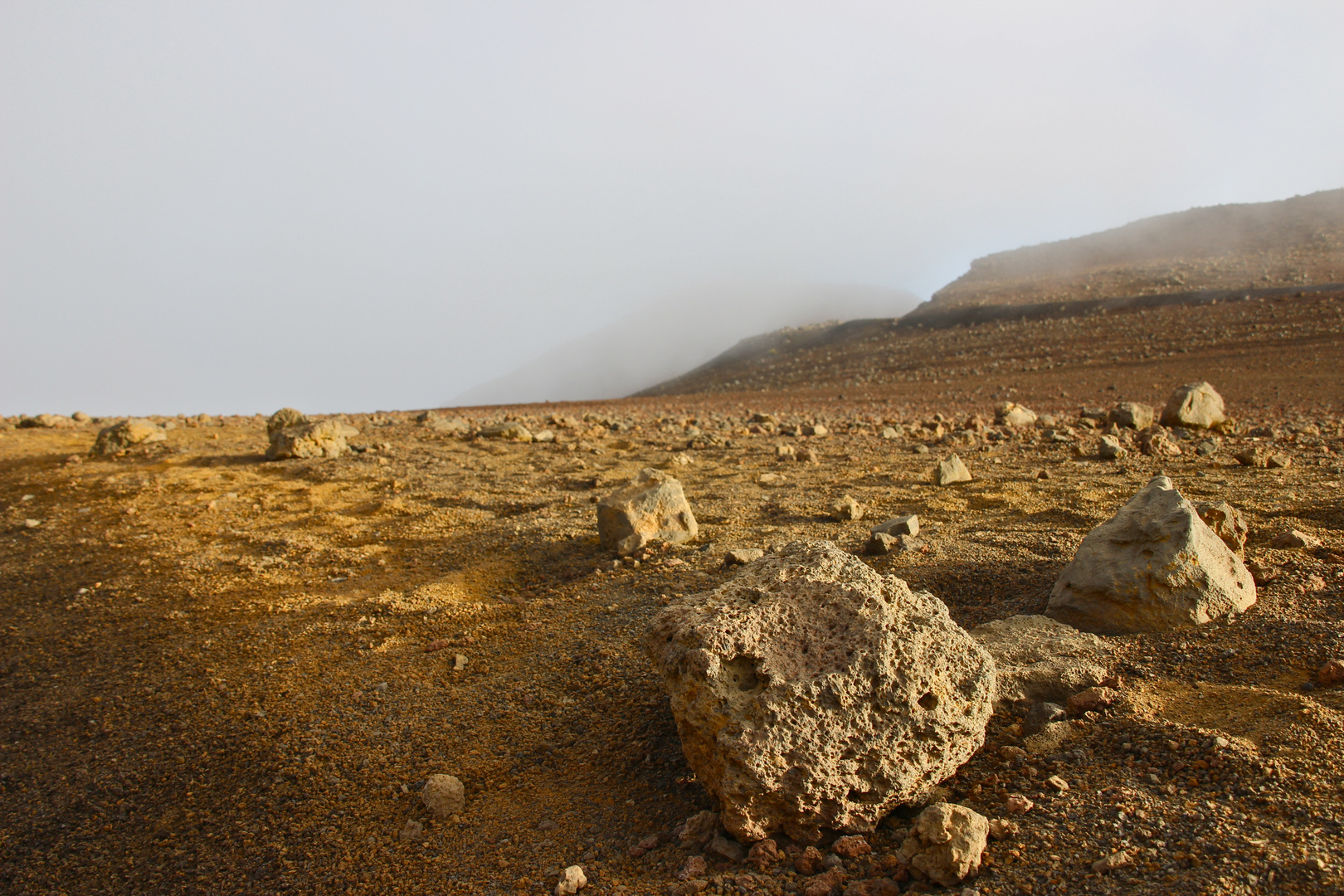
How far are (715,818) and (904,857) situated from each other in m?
0.58

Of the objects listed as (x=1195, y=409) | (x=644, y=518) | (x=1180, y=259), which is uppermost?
(x=1180, y=259)

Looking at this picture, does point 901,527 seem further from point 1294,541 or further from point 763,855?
point 763,855

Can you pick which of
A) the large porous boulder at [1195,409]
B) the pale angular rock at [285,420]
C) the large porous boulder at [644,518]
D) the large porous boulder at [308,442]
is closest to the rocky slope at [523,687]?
the large porous boulder at [644,518]

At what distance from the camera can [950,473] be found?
5824 millimetres

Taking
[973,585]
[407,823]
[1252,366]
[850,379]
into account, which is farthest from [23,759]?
[850,379]

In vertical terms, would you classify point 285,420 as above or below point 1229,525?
above

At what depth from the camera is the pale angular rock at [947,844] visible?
1.91m

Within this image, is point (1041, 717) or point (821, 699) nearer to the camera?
point (821, 699)

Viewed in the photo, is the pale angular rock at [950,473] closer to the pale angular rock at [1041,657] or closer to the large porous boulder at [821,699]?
the pale angular rock at [1041,657]

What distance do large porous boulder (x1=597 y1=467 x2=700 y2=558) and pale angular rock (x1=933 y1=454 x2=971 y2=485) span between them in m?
2.27

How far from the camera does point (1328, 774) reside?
6.65 feet

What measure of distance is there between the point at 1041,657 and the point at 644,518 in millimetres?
2316

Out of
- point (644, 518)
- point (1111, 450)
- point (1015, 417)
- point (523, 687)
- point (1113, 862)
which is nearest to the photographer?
point (1113, 862)

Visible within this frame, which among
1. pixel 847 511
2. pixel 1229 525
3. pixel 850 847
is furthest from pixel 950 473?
pixel 850 847
